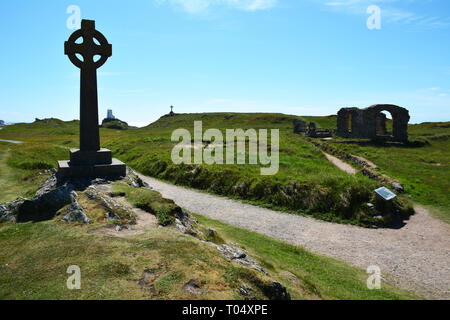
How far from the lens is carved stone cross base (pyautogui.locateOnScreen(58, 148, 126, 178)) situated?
47.3 ft

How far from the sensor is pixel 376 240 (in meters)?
14.3

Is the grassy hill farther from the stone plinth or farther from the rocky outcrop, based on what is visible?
the stone plinth

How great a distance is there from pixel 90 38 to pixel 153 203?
363 inches

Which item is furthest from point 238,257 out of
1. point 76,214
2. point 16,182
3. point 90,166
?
point 16,182

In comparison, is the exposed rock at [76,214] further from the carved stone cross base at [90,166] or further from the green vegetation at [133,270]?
the carved stone cross base at [90,166]

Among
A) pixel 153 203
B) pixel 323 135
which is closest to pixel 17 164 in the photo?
pixel 153 203

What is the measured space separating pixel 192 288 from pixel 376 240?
436 inches

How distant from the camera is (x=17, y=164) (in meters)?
25.4

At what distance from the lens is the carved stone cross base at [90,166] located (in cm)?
1440

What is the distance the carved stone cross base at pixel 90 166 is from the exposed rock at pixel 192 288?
32.9ft

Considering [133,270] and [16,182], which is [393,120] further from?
[133,270]

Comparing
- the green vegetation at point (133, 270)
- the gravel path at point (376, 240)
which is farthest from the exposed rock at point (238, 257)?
the gravel path at point (376, 240)
